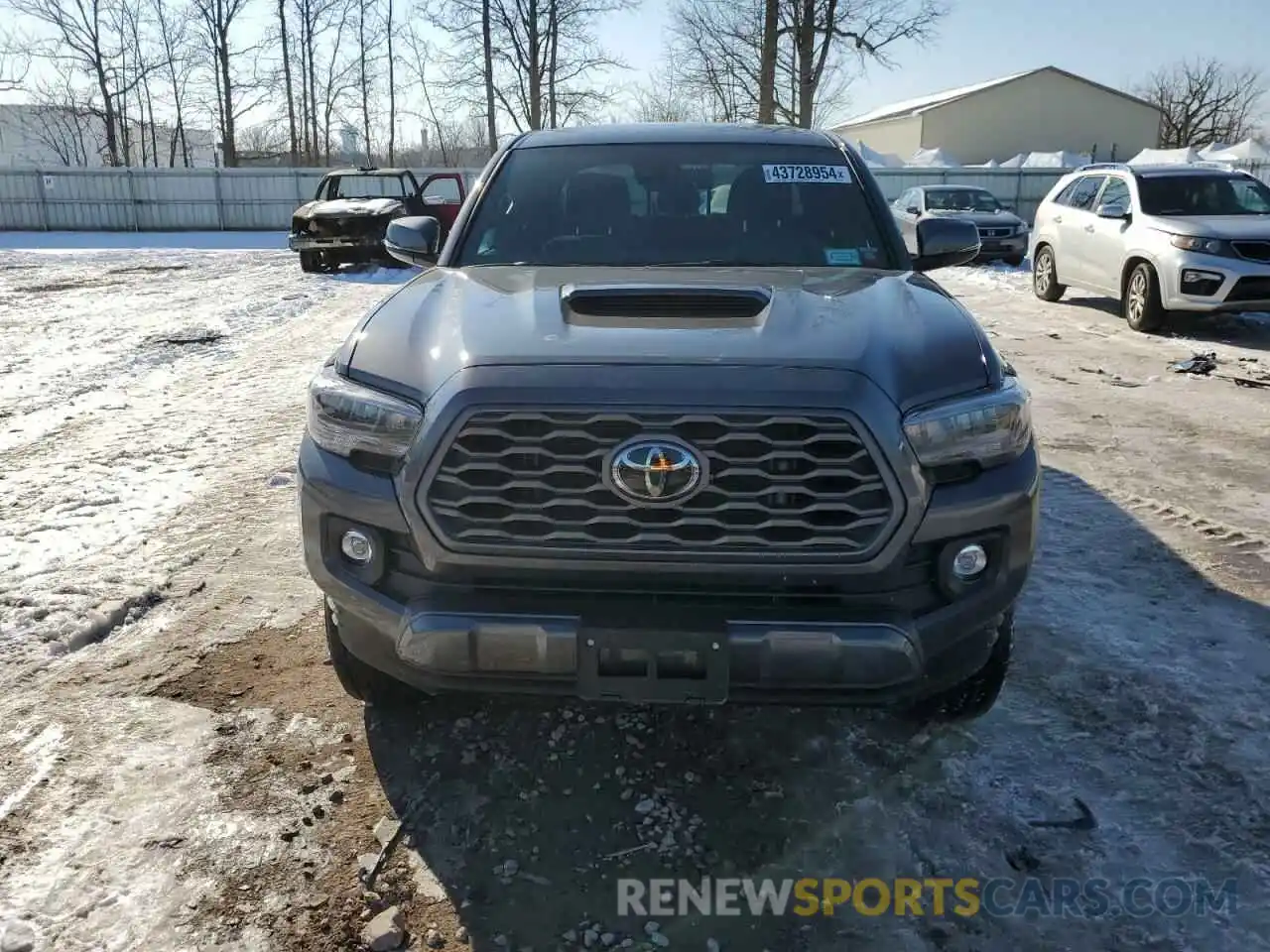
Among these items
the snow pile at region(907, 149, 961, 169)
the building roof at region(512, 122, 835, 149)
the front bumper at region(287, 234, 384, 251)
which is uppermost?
the snow pile at region(907, 149, 961, 169)

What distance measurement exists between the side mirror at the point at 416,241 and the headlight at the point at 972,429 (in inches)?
95.4

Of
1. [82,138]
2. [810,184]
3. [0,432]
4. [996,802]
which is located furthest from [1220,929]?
[82,138]

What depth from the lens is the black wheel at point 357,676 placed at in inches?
108

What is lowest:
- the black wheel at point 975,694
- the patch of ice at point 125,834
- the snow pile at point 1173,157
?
the patch of ice at point 125,834

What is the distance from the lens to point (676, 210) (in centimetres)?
365

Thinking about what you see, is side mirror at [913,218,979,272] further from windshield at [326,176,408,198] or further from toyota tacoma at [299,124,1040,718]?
windshield at [326,176,408,198]

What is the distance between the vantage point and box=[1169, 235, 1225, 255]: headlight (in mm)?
9367

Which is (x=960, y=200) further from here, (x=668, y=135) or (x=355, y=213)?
(x=668, y=135)

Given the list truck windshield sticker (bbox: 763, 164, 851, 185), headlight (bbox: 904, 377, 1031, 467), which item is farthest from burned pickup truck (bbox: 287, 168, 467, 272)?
headlight (bbox: 904, 377, 1031, 467)

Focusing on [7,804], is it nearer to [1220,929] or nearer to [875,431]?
[875,431]

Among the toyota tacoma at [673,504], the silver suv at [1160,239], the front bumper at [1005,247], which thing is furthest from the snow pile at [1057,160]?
the toyota tacoma at [673,504]

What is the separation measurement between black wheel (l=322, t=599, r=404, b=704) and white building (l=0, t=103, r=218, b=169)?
43364 millimetres

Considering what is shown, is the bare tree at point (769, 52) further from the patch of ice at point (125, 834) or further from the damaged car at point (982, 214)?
the patch of ice at point (125, 834)

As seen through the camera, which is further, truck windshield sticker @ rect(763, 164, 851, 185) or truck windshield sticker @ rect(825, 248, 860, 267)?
truck windshield sticker @ rect(763, 164, 851, 185)
